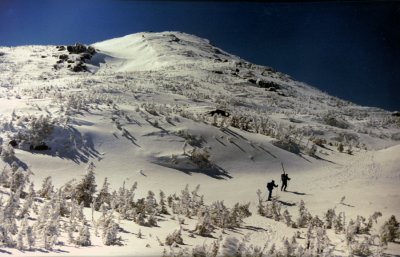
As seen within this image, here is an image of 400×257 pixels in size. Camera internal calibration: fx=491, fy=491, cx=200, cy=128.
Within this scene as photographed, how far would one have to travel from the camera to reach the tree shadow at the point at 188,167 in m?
12.5

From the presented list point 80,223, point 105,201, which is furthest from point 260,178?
point 80,223

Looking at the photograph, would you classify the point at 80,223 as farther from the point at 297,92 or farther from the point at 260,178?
the point at 297,92

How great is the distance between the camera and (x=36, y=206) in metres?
7.86

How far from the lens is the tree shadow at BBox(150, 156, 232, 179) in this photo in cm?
1248

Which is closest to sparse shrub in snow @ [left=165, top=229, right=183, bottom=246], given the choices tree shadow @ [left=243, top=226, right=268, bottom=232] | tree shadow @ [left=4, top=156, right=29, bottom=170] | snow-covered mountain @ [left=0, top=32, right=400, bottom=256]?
snow-covered mountain @ [left=0, top=32, right=400, bottom=256]

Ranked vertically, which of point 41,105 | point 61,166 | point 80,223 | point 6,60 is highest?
point 6,60

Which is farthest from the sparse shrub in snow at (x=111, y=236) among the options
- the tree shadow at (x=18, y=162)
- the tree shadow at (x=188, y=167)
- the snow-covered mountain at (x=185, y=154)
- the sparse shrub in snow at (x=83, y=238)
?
the tree shadow at (x=188, y=167)

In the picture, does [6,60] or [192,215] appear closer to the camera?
[192,215]

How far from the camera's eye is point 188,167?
A: 1263 centimetres

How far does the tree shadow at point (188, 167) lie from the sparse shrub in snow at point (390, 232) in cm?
486

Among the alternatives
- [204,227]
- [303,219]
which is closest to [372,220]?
[303,219]

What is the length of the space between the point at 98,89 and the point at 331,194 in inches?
439

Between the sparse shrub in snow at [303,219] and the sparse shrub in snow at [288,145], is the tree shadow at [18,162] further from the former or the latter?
the sparse shrub in snow at [288,145]

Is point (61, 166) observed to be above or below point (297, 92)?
below
